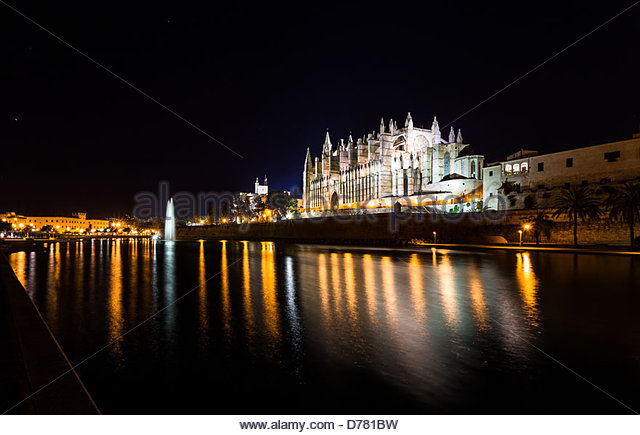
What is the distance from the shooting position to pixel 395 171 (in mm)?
74750

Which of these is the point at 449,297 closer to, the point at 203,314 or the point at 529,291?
the point at 529,291

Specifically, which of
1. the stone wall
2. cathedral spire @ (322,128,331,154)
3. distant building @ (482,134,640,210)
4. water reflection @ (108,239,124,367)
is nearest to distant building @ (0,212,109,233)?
cathedral spire @ (322,128,331,154)

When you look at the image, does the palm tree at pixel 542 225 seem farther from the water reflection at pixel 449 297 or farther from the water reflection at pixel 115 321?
the water reflection at pixel 115 321

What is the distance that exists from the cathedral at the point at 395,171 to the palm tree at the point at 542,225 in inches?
841

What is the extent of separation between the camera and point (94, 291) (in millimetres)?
11023

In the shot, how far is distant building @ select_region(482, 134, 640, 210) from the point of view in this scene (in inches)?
→ 1448

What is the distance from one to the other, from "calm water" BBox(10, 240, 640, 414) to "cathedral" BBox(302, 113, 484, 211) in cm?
4968

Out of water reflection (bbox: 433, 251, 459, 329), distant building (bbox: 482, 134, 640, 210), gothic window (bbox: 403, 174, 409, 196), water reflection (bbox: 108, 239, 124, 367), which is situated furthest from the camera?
gothic window (bbox: 403, 174, 409, 196)

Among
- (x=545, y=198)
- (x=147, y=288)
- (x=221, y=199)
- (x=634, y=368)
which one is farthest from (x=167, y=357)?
(x=221, y=199)

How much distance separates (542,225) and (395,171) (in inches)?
1667

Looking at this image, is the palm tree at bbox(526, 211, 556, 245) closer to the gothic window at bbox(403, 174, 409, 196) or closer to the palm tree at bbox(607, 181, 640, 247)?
the palm tree at bbox(607, 181, 640, 247)

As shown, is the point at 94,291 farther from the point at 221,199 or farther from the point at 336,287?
the point at 221,199

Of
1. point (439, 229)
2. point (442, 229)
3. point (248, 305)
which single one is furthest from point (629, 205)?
point (248, 305)

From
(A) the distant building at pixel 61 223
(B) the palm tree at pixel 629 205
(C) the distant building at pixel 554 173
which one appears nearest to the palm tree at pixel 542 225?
(B) the palm tree at pixel 629 205
